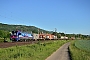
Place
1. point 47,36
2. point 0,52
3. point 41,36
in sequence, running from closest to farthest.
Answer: point 0,52 → point 41,36 → point 47,36

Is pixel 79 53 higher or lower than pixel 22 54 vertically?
lower

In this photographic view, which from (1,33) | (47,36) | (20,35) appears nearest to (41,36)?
(47,36)

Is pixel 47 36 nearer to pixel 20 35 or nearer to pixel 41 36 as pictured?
pixel 41 36

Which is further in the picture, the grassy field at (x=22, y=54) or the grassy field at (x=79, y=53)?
the grassy field at (x=79, y=53)

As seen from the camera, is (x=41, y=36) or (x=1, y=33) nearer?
(x=1, y=33)

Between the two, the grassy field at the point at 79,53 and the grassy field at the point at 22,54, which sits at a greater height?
the grassy field at the point at 22,54

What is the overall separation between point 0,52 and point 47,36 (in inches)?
3888

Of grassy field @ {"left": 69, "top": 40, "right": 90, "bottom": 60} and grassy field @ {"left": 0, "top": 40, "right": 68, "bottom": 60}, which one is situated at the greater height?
grassy field @ {"left": 0, "top": 40, "right": 68, "bottom": 60}

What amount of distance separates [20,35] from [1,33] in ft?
112

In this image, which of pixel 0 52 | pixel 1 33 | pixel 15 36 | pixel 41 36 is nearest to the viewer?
pixel 0 52

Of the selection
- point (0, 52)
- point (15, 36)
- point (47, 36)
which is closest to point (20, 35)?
point (15, 36)

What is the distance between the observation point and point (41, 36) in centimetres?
10862

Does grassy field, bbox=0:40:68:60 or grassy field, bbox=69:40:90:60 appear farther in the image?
grassy field, bbox=69:40:90:60

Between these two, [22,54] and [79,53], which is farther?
[79,53]
